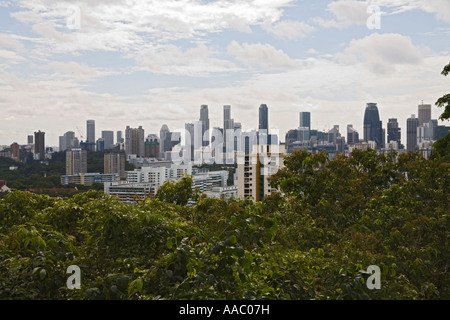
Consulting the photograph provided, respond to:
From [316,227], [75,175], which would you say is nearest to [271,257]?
[316,227]

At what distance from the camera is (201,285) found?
237cm

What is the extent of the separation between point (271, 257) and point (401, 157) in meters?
4.11

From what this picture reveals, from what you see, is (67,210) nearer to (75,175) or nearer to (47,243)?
(47,243)

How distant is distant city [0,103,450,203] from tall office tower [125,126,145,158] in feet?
0.10

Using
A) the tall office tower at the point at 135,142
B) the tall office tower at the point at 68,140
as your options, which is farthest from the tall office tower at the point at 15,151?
the tall office tower at the point at 135,142

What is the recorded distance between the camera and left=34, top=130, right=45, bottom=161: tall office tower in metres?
11.3

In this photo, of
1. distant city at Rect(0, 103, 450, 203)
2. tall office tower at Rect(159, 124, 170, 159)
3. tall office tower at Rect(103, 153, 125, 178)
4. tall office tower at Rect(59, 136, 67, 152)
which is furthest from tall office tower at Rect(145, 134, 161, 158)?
tall office tower at Rect(59, 136, 67, 152)

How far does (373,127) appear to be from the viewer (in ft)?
28.4

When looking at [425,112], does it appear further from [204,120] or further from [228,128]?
[204,120]

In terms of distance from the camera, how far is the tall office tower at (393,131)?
9.12 m

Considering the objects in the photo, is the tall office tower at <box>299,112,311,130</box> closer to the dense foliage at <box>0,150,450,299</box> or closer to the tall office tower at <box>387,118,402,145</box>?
the tall office tower at <box>387,118,402,145</box>

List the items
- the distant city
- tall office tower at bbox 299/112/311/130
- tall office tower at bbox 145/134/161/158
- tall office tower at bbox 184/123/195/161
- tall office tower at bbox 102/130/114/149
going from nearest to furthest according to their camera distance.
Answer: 1. the distant city
2. tall office tower at bbox 299/112/311/130
3. tall office tower at bbox 184/123/195/161
4. tall office tower at bbox 102/130/114/149
5. tall office tower at bbox 145/134/161/158

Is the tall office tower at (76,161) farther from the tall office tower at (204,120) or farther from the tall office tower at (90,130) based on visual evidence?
the tall office tower at (204,120)

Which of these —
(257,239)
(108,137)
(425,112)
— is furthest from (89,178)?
(257,239)
